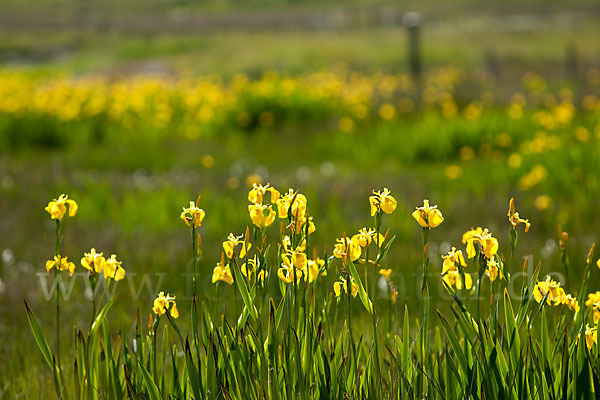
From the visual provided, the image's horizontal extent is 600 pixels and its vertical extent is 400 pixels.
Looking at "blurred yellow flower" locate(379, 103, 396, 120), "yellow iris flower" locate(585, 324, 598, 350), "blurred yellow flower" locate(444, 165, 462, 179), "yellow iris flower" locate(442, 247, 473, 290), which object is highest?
"blurred yellow flower" locate(379, 103, 396, 120)

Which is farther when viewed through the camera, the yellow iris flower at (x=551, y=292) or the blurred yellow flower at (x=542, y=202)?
the blurred yellow flower at (x=542, y=202)

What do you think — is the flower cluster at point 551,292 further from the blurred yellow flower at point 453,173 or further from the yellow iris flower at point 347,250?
the blurred yellow flower at point 453,173

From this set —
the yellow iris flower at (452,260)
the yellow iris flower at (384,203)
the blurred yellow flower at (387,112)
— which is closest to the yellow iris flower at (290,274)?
the yellow iris flower at (384,203)

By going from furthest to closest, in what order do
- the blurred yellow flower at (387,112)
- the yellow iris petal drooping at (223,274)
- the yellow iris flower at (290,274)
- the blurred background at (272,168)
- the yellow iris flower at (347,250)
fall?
the blurred yellow flower at (387,112)
the blurred background at (272,168)
the yellow iris petal drooping at (223,274)
the yellow iris flower at (347,250)
the yellow iris flower at (290,274)

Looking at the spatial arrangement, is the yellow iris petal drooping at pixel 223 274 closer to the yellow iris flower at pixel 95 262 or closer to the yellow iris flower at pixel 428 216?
the yellow iris flower at pixel 95 262

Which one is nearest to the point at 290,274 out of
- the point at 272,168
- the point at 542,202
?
the point at 542,202

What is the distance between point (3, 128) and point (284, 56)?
583 inches

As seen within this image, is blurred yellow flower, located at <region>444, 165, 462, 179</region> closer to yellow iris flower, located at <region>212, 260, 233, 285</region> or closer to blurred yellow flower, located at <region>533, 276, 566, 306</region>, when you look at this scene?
blurred yellow flower, located at <region>533, 276, 566, 306</region>

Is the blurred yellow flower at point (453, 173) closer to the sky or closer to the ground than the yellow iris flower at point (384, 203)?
closer to the sky

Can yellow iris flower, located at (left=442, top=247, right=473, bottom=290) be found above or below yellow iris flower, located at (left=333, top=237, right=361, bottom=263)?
below

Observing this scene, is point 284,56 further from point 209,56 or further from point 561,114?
point 561,114

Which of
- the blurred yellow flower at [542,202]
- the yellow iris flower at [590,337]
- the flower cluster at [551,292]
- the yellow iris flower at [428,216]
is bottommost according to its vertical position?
the yellow iris flower at [590,337]

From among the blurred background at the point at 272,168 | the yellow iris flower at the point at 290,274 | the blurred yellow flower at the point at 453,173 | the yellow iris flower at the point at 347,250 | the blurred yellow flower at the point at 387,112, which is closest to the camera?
the yellow iris flower at the point at 290,274

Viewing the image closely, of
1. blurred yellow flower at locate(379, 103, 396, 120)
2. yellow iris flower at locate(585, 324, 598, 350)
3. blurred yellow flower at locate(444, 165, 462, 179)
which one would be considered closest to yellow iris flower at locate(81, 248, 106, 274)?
yellow iris flower at locate(585, 324, 598, 350)
